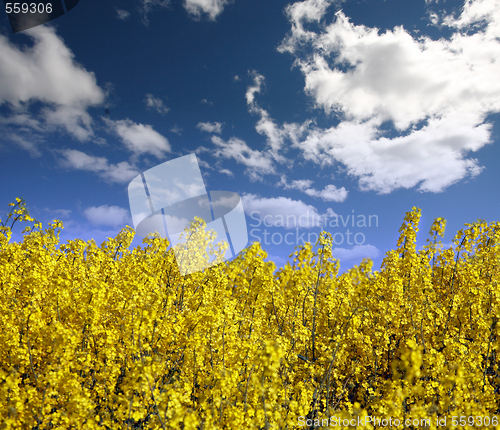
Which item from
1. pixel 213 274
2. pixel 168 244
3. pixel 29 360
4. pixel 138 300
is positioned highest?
pixel 168 244

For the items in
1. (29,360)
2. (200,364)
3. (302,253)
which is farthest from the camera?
(302,253)

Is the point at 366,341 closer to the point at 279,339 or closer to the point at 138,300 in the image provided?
the point at 279,339

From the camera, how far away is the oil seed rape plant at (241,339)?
13.6ft

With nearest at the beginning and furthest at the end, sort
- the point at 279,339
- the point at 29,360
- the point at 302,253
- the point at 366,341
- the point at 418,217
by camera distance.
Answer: the point at 29,360 < the point at 279,339 < the point at 366,341 < the point at 302,253 < the point at 418,217

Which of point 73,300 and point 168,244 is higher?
point 168,244

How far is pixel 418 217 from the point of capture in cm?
1036

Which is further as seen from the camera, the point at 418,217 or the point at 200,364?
the point at 418,217

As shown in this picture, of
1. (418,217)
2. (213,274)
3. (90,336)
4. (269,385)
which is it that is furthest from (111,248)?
(418,217)

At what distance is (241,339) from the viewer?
617 centimetres

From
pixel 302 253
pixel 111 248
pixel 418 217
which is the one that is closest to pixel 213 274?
pixel 302 253

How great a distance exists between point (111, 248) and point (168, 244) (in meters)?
4.35

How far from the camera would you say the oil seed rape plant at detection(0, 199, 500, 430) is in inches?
163

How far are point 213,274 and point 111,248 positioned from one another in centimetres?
724

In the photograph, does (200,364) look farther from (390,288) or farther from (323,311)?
(390,288)
